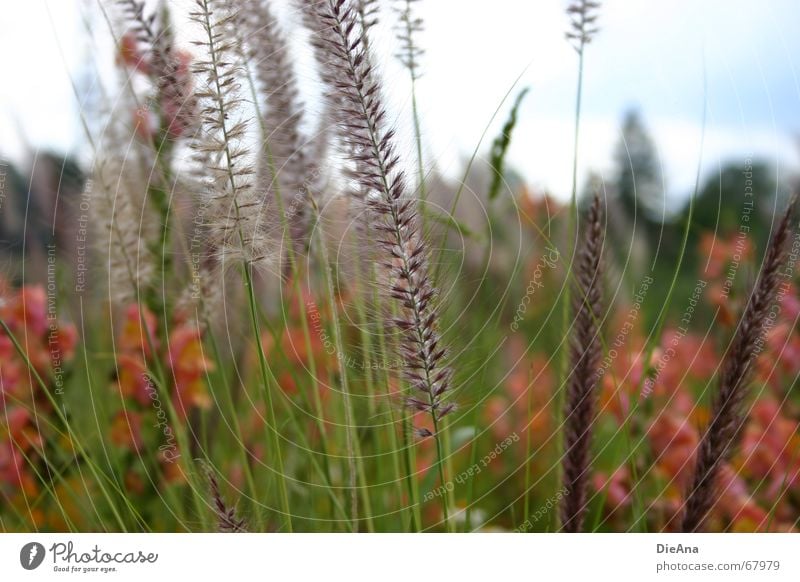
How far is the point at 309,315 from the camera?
1033 mm

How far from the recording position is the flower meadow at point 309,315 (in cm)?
71

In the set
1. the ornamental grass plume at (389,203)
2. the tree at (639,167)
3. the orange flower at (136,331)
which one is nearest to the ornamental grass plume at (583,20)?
the tree at (639,167)

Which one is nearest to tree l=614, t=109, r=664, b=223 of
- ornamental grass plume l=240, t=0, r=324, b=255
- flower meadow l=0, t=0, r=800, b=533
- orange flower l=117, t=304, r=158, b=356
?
flower meadow l=0, t=0, r=800, b=533

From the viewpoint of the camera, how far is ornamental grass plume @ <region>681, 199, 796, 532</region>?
0.75 m

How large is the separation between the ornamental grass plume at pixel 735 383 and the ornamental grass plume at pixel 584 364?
0.41ft

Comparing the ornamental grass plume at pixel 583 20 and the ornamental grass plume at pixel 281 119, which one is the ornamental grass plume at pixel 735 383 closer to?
the ornamental grass plume at pixel 583 20

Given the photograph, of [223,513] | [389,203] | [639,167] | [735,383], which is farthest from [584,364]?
[639,167]

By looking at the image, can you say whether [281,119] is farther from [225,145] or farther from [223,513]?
[223,513]

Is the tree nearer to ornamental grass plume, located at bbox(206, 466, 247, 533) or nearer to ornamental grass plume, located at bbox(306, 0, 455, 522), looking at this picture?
ornamental grass plume, located at bbox(306, 0, 455, 522)

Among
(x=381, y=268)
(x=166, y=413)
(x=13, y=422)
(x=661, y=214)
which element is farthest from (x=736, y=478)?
(x=13, y=422)

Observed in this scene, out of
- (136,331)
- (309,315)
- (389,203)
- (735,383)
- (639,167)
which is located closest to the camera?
(389,203)

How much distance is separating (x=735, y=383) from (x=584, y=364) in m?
0.16
